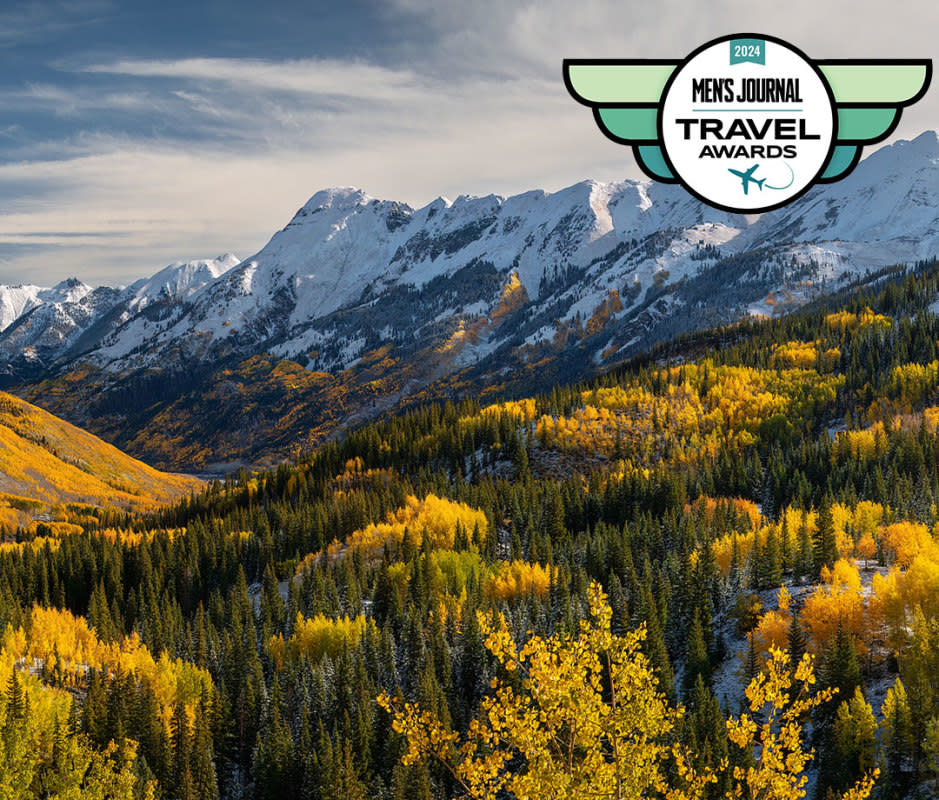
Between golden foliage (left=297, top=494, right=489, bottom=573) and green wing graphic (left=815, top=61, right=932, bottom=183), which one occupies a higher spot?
green wing graphic (left=815, top=61, right=932, bottom=183)

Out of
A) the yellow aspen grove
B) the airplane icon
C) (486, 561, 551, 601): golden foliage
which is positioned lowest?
(486, 561, 551, 601): golden foliage

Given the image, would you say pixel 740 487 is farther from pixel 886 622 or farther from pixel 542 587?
pixel 886 622

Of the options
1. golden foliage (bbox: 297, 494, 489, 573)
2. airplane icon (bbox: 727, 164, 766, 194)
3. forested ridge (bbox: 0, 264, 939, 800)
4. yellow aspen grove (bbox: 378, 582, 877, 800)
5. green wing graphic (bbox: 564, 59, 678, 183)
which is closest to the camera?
green wing graphic (bbox: 564, 59, 678, 183)

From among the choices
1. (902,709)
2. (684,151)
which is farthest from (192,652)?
(684,151)

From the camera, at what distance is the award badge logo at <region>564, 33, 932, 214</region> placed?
17781 mm

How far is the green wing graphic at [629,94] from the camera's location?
18125 mm

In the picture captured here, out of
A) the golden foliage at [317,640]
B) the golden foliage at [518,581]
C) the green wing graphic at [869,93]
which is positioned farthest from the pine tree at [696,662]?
the green wing graphic at [869,93]

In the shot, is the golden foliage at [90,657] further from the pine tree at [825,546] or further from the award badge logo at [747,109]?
the award badge logo at [747,109]

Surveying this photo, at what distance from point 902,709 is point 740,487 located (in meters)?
118

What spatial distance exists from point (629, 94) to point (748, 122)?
2866mm

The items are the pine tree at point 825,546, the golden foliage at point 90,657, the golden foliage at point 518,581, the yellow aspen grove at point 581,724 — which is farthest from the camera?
the golden foliage at point 518,581

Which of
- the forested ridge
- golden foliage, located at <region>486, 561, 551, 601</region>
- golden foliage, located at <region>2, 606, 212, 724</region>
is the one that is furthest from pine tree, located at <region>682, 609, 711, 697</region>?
golden foliage, located at <region>2, 606, 212, 724</region>

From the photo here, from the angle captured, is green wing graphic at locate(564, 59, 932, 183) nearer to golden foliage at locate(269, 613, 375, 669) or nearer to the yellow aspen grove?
the yellow aspen grove

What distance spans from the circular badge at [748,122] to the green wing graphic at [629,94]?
0.33 m
